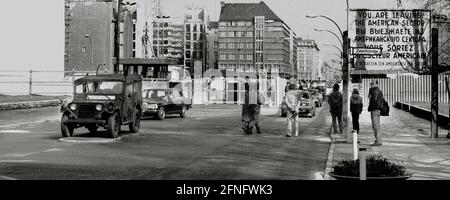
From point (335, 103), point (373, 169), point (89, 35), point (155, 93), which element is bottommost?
point (373, 169)

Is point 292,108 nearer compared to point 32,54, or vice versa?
point 292,108

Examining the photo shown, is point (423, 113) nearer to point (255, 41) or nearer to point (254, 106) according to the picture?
point (254, 106)

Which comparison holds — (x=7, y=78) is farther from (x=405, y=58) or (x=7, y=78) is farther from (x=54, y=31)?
(x=405, y=58)

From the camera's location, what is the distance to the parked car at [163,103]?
31.6 m

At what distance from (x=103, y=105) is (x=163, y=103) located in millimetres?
12965

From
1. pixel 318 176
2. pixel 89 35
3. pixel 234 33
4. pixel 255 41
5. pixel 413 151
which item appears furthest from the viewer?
pixel 234 33

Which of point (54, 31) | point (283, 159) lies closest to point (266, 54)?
point (54, 31)

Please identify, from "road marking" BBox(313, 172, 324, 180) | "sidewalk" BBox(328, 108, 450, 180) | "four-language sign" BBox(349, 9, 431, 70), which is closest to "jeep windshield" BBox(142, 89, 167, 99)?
"sidewalk" BBox(328, 108, 450, 180)

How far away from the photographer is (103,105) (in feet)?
63.6

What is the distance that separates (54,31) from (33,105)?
924 inches

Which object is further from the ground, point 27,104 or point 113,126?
point 27,104

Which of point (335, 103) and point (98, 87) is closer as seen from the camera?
point (98, 87)

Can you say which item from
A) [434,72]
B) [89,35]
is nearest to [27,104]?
[434,72]
